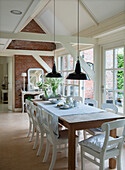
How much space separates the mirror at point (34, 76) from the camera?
26.6 feet

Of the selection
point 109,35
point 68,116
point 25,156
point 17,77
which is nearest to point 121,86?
point 109,35

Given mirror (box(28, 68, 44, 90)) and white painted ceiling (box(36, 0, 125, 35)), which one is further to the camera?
mirror (box(28, 68, 44, 90))

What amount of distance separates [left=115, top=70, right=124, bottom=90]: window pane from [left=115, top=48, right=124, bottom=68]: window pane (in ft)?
0.51

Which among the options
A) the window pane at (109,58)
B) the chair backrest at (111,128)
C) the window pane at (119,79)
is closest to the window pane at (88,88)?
the window pane at (109,58)

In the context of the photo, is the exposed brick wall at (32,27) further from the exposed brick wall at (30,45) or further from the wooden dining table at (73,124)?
the wooden dining table at (73,124)

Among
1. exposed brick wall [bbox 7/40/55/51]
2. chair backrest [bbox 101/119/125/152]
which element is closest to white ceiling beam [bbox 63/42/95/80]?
chair backrest [bbox 101/119/125/152]

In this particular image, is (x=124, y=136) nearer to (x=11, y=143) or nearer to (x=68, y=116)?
(x=68, y=116)

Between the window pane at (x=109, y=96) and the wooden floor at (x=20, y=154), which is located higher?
the window pane at (x=109, y=96)

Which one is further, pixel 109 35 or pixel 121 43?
pixel 109 35

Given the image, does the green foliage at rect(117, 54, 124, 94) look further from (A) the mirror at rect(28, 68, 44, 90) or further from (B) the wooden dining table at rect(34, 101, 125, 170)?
(A) the mirror at rect(28, 68, 44, 90)

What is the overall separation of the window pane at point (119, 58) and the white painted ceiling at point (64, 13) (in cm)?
83

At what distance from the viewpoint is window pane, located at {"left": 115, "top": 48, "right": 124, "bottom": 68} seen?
4391 mm

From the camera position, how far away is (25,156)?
348 cm

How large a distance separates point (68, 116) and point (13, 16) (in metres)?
1.98
